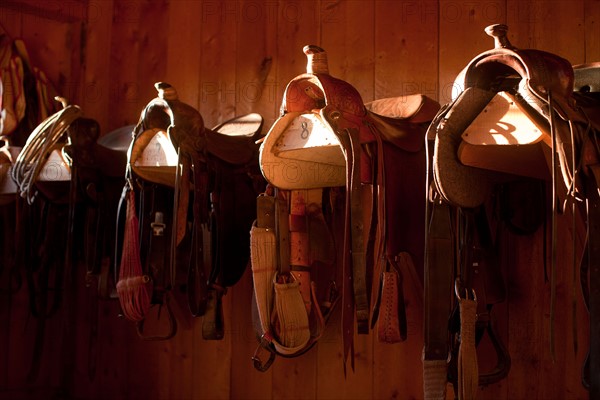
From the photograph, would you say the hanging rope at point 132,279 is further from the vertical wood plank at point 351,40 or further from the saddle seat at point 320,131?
the vertical wood plank at point 351,40

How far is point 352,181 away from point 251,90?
1139 millimetres

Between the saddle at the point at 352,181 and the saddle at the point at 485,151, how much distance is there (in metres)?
0.20

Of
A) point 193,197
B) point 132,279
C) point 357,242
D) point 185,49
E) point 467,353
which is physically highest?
point 185,49

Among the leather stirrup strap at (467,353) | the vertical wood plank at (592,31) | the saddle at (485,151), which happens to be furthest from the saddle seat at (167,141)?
the vertical wood plank at (592,31)

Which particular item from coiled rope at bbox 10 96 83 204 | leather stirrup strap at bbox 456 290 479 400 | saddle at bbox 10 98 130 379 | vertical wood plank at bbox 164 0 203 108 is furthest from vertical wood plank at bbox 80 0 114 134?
leather stirrup strap at bbox 456 290 479 400

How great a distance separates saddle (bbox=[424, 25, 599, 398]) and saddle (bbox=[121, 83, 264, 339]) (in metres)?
0.85

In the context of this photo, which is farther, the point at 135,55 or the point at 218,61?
the point at 135,55

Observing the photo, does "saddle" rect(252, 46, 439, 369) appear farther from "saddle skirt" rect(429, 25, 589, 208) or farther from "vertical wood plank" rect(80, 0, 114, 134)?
"vertical wood plank" rect(80, 0, 114, 134)

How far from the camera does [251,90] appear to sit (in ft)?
9.21

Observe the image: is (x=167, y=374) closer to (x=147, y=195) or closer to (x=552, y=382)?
(x=147, y=195)

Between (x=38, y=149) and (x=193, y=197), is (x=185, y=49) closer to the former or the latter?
(x=38, y=149)

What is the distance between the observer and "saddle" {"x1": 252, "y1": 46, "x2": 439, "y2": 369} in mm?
1819

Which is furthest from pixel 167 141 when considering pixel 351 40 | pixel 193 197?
pixel 351 40

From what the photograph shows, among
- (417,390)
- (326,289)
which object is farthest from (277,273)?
(417,390)
